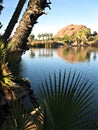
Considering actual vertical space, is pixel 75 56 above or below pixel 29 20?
below

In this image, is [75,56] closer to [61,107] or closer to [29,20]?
[29,20]

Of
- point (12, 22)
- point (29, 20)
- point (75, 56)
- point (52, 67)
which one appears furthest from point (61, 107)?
point (75, 56)

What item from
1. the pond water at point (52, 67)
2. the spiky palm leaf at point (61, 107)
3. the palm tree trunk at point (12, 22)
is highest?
the palm tree trunk at point (12, 22)

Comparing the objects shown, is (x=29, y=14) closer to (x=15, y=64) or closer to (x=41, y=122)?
(x=15, y=64)

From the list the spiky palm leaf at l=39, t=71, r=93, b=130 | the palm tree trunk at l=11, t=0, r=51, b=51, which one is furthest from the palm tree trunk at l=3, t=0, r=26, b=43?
the spiky palm leaf at l=39, t=71, r=93, b=130

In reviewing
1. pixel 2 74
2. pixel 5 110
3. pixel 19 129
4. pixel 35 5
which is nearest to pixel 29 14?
pixel 35 5

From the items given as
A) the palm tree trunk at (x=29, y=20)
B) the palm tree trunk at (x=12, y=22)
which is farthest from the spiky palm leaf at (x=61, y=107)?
the palm tree trunk at (x=12, y=22)

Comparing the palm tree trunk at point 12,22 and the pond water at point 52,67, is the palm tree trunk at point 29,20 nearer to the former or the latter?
the pond water at point 52,67

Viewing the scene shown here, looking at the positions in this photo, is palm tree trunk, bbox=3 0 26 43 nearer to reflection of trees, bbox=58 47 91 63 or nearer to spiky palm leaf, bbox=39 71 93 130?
spiky palm leaf, bbox=39 71 93 130

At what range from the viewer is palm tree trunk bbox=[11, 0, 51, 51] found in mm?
11203

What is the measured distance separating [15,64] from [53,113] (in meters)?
8.89

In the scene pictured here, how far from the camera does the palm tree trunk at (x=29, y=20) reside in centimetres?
1120

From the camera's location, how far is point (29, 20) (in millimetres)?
11266

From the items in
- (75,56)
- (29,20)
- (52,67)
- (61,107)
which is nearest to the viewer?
(61,107)
